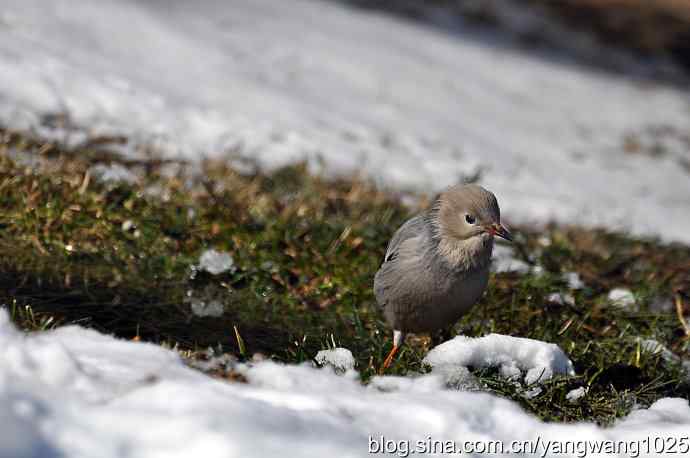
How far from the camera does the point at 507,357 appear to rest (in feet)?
10.5

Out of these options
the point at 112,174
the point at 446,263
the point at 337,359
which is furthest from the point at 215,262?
the point at 446,263

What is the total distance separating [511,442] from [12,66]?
496cm

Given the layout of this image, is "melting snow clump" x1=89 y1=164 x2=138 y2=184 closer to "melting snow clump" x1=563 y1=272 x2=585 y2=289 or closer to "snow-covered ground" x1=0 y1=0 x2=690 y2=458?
"snow-covered ground" x1=0 y1=0 x2=690 y2=458

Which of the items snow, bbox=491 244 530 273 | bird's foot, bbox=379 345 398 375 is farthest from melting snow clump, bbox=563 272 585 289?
bird's foot, bbox=379 345 398 375

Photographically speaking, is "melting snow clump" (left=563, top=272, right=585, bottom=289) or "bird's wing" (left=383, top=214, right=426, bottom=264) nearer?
"bird's wing" (left=383, top=214, right=426, bottom=264)

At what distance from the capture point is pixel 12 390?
2.08 metres

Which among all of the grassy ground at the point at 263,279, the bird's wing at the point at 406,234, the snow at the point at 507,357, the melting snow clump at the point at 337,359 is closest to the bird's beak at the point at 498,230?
the bird's wing at the point at 406,234

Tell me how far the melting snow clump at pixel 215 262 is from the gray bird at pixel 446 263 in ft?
3.38

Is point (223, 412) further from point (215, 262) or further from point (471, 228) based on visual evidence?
point (215, 262)

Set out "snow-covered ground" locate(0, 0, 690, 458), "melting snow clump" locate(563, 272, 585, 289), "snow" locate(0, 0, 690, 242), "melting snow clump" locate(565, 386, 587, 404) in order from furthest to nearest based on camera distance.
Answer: "snow" locate(0, 0, 690, 242), "melting snow clump" locate(563, 272, 585, 289), "melting snow clump" locate(565, 386, 587, 404), "snow-covered ground" locate(0, 0, 690, 458)

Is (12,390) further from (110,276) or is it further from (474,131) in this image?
(474,131)

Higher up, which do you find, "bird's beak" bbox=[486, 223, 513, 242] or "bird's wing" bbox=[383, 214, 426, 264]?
"bird's beak" bbox=[486, 223, 513, 242]

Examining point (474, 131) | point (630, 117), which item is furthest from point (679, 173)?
point (474, 131)

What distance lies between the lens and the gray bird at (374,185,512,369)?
10.5 feet
